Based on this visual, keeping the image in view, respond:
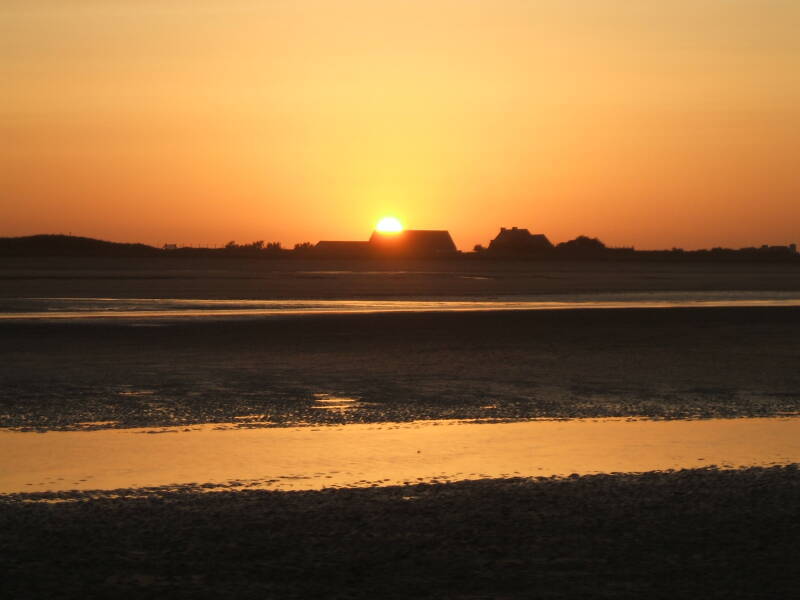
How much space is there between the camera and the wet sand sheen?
29.8ft

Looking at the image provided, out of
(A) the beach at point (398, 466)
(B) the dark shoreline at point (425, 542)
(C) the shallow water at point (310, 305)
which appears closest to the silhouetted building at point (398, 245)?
(C) the shallow water at point (310, 305)

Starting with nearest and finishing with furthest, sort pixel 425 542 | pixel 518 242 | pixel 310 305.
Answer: pixel 425 542, pixel 310 305, pixel 518 242

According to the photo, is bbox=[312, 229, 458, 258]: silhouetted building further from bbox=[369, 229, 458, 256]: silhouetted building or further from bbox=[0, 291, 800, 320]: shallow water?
bbox=[0, 291, 800, 320]: shallow water

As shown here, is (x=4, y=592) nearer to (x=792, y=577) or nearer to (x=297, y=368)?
(x=792, y=577)

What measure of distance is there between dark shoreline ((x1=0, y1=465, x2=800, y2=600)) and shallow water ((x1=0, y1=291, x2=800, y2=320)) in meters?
20.2

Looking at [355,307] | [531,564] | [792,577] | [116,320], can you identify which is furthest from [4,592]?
[355,307]

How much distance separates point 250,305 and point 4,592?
27.5 metres

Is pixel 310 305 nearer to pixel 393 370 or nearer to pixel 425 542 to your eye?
pixel 393 370

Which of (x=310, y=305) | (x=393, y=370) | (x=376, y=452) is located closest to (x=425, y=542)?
(x=376, y=452)

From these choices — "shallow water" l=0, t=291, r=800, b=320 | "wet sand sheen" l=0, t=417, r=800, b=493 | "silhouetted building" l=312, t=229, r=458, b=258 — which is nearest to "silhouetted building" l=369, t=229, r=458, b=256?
"silhouetted building" l=312, t=229, r=458, b=258

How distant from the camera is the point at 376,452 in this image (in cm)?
1023

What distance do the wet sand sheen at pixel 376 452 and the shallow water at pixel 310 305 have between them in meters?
17.1

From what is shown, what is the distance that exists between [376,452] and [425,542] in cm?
327

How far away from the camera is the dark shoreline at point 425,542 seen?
6.07 m
